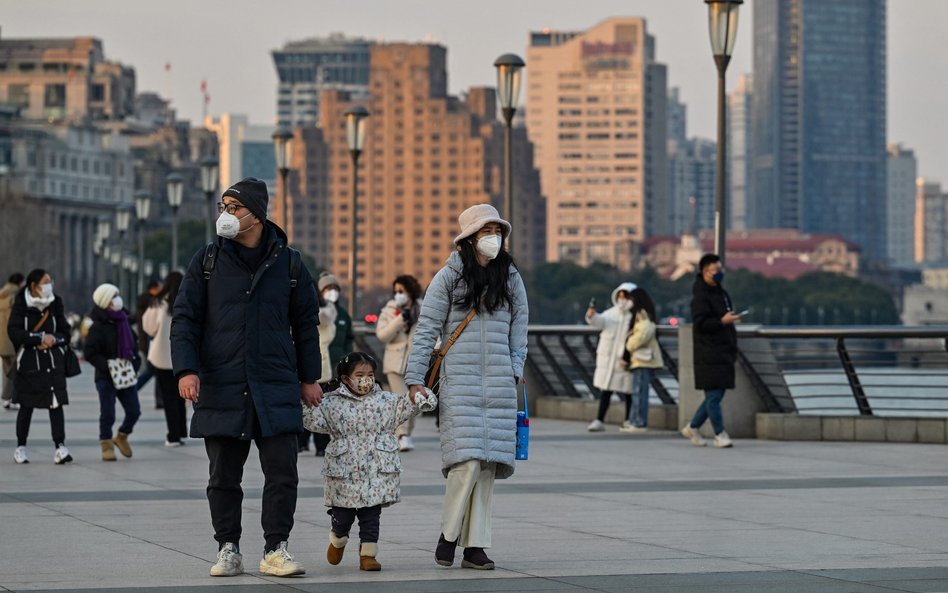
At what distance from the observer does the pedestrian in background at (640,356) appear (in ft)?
73.4

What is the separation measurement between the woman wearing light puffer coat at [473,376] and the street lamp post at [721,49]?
37.8ft

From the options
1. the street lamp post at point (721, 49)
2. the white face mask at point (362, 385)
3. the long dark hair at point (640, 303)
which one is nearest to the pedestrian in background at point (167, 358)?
the long dark hair at point (640, 303)

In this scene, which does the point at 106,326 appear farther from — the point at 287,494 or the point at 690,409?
the point at 287,494

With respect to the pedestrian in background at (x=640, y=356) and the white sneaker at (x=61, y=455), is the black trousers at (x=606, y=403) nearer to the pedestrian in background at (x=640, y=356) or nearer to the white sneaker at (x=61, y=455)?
the pedestrian in background at (x=640, y=356)

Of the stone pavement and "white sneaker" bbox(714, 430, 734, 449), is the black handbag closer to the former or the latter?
the stone pavement

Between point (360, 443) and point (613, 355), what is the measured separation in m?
12.5

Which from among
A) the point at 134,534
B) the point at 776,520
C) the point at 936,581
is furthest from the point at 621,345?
the point at 936,581

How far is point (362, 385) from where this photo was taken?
10.4m

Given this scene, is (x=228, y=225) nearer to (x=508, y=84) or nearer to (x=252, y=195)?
(x=252, y=195)

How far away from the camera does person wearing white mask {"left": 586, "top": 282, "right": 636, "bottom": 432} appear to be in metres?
22.5

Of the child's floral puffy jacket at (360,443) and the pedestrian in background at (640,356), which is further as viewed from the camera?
the pedestrian in background at (640,356)

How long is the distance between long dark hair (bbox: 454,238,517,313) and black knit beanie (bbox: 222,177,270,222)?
1.13 m

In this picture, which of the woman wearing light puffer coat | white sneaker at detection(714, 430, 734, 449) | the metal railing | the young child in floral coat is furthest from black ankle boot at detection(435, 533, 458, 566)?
white sneaker at detection(714, 430, 734, 449)

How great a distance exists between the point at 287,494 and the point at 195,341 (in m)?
0.87
